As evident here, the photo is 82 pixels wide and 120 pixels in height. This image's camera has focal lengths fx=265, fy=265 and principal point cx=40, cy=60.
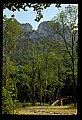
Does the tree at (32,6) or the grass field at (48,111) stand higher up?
the tree at (32,6)

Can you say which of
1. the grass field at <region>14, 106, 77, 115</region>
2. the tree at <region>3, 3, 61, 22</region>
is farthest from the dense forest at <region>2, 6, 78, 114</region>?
the tree at <region>3, 3, 61, 22</region>

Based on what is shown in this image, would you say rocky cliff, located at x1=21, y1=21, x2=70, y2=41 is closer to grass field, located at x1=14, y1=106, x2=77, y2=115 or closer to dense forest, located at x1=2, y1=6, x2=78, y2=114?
dense forest, located at x1=2, y1=6, x2=78, y2=114

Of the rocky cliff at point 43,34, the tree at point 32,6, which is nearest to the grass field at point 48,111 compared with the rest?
the rocky cliff at point 43,34

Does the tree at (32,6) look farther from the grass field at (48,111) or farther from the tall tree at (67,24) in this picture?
the tall tree at (67,24)

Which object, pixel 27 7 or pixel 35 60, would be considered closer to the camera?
pixel 27 7

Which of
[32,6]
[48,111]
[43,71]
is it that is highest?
[32,6]

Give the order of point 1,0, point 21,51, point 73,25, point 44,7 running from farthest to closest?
1. point 21,51
2. point 73,25
3. point 44,7
4. point 1,0

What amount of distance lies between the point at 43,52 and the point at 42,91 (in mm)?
3241

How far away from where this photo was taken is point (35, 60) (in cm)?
2178

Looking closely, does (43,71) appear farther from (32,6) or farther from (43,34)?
(32,6)

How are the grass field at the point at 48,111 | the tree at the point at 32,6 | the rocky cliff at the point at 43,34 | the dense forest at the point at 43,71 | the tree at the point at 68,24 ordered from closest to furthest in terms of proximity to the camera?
the tree at the point at 32,6 → the grass field at the point at 48,111 → the tree at the point at 68,24 → the rocky cliff at the point at 43,34 → the dense forest at the point at 43,71

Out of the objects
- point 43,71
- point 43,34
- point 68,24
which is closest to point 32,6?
point 68,24

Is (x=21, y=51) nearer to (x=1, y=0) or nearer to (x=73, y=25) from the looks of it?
(x=73, y=25)
